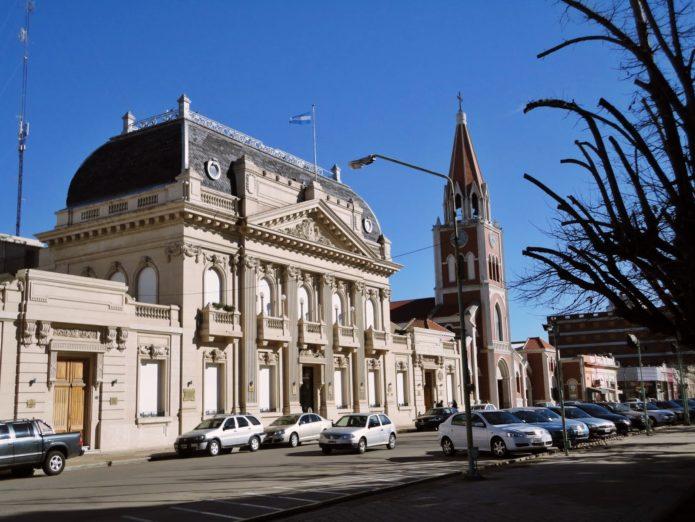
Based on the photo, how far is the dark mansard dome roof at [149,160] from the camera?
37.5 meters

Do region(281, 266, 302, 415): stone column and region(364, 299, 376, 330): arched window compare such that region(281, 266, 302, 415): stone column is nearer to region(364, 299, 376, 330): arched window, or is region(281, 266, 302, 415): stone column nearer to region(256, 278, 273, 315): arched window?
region(256, 278, 273, 315): arched window

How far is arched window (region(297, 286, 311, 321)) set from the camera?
41.8 metres

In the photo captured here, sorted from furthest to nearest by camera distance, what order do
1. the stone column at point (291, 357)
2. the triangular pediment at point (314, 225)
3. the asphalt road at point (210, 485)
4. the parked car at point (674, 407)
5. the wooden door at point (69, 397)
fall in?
the parked car at point (674, 407)
the triangular pediment at point (314, 225)
the stone column at point (291, 357)
the wooden door at point (69, 397)
the asphalt road at point (210, 485)

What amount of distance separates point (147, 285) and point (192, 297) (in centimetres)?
274

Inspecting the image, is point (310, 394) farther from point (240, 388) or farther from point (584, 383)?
point (584, 383)

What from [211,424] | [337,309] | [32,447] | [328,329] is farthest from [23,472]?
[337,309]

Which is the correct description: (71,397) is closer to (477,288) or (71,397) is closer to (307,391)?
(307,391)

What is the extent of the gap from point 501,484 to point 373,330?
105ft

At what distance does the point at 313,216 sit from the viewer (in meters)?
43.5

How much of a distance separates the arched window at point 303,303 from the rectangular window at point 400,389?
11.5 m

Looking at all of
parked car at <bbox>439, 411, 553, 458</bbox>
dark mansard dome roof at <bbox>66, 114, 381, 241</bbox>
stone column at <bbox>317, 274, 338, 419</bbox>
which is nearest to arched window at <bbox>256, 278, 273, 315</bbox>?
stone column at <bbox>317, 274, 338, 419</bbox>

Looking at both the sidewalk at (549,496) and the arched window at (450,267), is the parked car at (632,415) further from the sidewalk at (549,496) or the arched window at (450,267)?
the arched window at (450,267)

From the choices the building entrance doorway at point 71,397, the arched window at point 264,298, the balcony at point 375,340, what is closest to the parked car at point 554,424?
the arched window at point 264,298

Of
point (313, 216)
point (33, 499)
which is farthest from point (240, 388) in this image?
point (33, 499)
